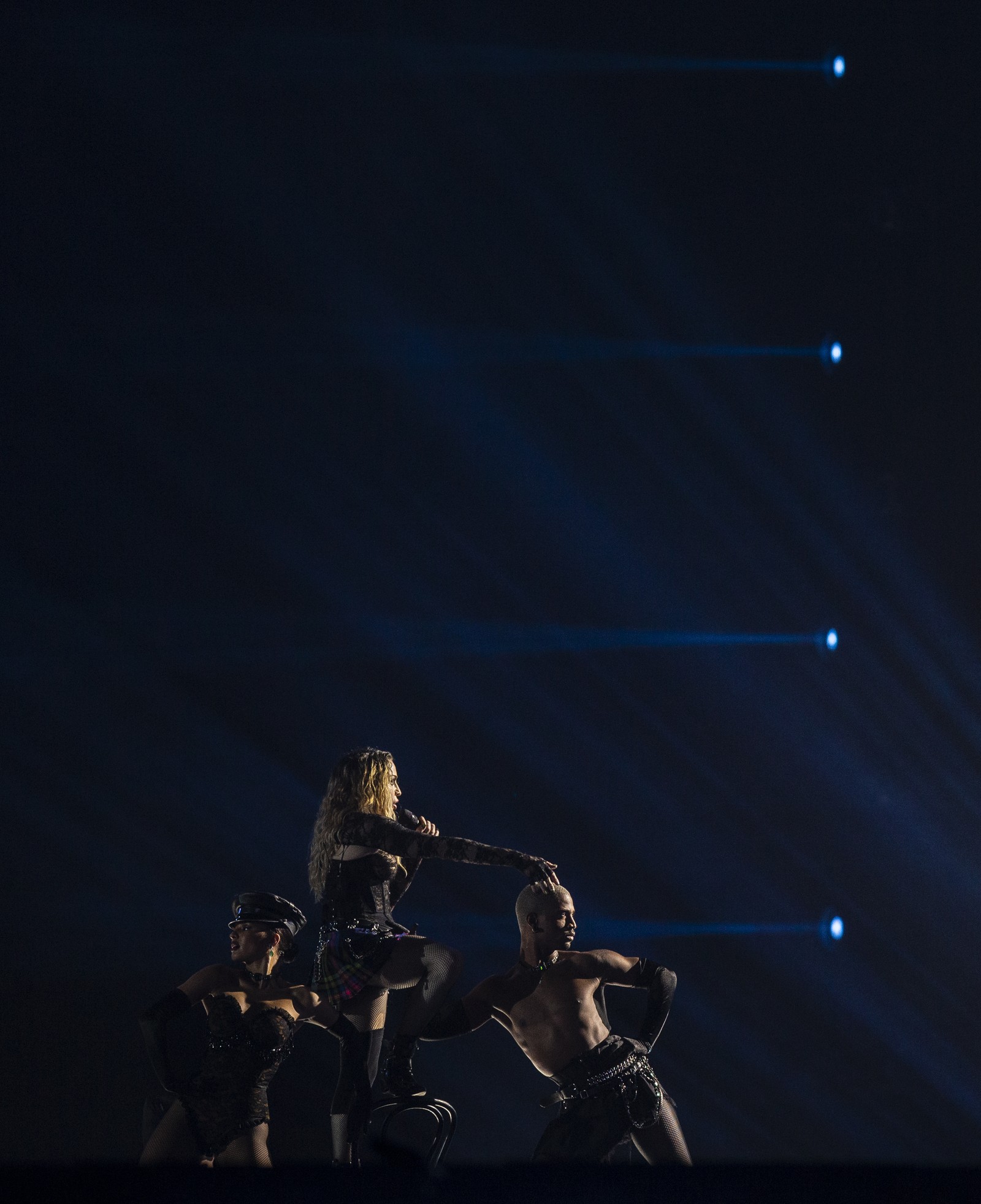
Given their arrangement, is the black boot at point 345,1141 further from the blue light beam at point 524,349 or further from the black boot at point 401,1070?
the blue light beam at point 524,349

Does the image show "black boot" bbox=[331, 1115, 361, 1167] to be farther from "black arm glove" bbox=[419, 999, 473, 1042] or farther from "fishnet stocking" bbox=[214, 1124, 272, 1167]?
"black arm glove" bbox=[419, 999, 473, 1042]

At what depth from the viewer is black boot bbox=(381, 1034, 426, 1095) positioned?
139 inches

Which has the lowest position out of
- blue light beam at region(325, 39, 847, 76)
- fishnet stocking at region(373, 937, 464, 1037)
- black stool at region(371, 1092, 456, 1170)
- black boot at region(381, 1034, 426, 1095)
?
black stool at region(371, 1092, 456, 1170)

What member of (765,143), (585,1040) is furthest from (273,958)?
(765,143)

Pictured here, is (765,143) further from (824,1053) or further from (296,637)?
(824,1053)

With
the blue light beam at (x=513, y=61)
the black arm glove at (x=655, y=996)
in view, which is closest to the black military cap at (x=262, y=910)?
the black arm glove at (x=655, y=996)

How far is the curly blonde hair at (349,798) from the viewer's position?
12.6 ft

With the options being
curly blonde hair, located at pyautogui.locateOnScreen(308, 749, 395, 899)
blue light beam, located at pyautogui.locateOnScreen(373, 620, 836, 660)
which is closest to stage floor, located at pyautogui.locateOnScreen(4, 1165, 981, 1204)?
curly blonde hair, located at pyautogui.locateOnScreen(308, 749, 395, 899)

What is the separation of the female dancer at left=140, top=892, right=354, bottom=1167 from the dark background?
1.21 m

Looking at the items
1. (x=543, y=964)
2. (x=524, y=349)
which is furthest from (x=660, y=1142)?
(x=524, y=349)

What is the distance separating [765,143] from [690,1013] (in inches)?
141

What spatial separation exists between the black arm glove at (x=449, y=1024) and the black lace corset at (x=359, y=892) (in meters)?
0.34

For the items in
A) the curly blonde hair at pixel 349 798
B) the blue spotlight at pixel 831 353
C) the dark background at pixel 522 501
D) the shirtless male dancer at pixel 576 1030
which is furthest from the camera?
the blue spotlight at pixel 831 353

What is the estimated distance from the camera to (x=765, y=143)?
5.00 m
